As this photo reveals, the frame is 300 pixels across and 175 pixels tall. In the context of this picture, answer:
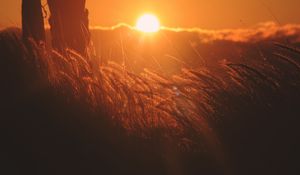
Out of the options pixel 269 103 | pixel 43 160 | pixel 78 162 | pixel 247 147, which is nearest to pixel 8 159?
pixel 43 160

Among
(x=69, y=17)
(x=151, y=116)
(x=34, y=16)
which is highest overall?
(x=69, y=17)

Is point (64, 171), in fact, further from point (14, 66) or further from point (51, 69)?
point (14, 66)

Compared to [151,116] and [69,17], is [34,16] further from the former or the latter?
[151,116]

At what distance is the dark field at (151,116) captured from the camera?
3625mm

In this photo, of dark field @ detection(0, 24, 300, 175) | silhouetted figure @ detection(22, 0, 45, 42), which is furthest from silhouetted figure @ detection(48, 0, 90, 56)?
dark field @ detection(0, 24, 300, 175)

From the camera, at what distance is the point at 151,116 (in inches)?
162

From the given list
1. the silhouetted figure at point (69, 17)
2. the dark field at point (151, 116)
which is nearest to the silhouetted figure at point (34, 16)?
the silhouetted figure at point (69, 17)

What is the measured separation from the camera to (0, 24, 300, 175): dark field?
11.9 ft

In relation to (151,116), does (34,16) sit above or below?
above

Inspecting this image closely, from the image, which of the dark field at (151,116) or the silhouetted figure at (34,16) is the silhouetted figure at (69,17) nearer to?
the silhouetted figure at (34,16)

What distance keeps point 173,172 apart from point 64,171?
0.71 meters

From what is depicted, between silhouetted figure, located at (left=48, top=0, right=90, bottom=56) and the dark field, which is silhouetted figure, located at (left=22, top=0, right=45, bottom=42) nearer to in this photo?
silhouetted figure, located at (left=48, top=0, right=90, bottom=56)

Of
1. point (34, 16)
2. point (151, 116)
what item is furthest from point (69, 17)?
point (151, 116)

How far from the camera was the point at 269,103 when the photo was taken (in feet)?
13.3
